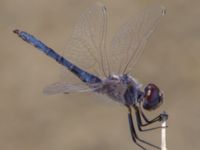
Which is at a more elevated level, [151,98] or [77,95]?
[77,95]

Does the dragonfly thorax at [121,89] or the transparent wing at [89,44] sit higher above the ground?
the transparent wing at [89,44]

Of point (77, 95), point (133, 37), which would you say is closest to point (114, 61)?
point (133, 37)

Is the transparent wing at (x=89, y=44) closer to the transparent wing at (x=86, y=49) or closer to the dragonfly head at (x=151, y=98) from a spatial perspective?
the transparent wing at (x=86, y=49)

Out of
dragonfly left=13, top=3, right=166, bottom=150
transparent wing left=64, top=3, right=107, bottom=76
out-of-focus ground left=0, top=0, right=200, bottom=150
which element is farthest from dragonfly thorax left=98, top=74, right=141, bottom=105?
out-of-focus ground left=0, top=0, right=200, bottom=150

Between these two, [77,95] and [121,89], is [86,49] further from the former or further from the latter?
[77,95]

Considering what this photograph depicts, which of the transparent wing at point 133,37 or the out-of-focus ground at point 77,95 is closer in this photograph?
the transparent wing at point 133,37

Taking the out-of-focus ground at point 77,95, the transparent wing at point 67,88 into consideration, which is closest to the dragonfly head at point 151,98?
the transparent wing at point 67,88

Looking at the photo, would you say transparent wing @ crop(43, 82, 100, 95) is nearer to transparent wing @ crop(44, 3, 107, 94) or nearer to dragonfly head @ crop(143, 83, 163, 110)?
transparent wing @ crop(44, 3, 107, 94)
